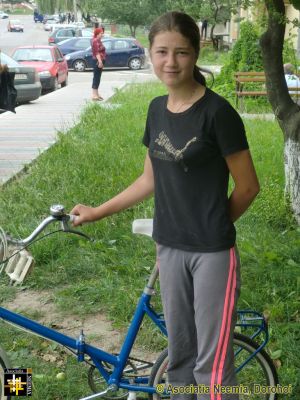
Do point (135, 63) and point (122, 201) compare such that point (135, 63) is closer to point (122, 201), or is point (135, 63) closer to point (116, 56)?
point (116, 56)

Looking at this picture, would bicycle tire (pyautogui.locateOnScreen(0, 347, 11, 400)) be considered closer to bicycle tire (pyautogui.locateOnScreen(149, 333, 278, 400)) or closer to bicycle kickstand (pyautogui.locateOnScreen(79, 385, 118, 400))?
bicycle kickstand (pyautogui.locateOnScreen(79, 385, 118, 400))

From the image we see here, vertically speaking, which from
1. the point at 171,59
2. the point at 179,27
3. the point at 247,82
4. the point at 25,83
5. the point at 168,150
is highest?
the point at 179,27

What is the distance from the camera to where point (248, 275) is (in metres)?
4.54

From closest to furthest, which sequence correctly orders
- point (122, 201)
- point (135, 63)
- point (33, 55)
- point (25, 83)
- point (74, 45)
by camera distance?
point (122, 201) < point (25, 83) < point (33, 55) < point (135, 63) < point (74, 45)

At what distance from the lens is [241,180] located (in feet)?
7.45

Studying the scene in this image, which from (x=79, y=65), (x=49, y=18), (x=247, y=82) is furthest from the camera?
(x=49, y=18)

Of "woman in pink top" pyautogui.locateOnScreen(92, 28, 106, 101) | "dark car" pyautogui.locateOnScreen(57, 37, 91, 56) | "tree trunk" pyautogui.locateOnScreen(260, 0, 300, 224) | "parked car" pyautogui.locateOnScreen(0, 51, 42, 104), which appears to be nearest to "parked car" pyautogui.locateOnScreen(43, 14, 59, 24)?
"dark car" pyautogui.locateOnScreen(57, 37, 91, 56)

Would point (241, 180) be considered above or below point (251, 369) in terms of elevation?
above

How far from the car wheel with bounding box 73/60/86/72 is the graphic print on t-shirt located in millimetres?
28088

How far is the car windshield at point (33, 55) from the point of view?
21073mm

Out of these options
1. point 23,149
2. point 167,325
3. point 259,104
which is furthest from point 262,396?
point 259,104

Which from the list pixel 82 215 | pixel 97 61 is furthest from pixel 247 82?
pixel 82 215

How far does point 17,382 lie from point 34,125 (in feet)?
32.0

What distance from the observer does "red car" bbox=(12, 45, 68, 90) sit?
2008 centimetres
